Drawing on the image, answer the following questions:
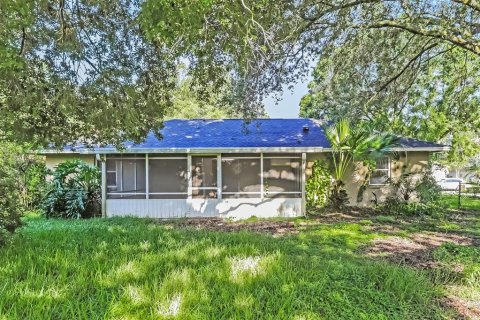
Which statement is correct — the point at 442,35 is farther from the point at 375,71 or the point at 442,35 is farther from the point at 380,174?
the point at 380,174

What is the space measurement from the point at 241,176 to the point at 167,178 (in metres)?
2.93

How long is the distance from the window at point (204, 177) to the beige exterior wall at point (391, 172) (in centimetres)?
605

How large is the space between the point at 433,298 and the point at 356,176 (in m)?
11.3

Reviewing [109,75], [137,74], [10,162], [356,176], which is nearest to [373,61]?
[356,176]

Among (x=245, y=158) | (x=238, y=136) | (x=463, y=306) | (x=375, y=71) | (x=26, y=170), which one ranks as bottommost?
(x=463, y=306)

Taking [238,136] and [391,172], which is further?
[391,172]

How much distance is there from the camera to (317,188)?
14.6m

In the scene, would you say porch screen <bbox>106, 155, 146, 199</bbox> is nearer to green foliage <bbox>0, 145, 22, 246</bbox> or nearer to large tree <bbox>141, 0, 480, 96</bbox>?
large tree <bbox>141, 0, 480, 96</bbox>

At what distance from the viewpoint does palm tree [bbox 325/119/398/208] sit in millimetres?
12484

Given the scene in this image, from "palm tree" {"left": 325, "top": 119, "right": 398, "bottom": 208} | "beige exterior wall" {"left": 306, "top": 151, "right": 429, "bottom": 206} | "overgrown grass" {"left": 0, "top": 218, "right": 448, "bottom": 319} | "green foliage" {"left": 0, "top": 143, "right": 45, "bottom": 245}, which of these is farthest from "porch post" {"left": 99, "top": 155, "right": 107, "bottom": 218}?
"beige exterior wall" {"left": 306, "top": 151, "right": 429, "bottom": 206}

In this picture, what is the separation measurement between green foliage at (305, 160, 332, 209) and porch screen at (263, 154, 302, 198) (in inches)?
48.9

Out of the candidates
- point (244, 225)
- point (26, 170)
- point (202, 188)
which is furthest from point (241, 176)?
point (26, 170)

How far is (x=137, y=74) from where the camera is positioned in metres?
7.88

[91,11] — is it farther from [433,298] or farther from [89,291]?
[433,298]
